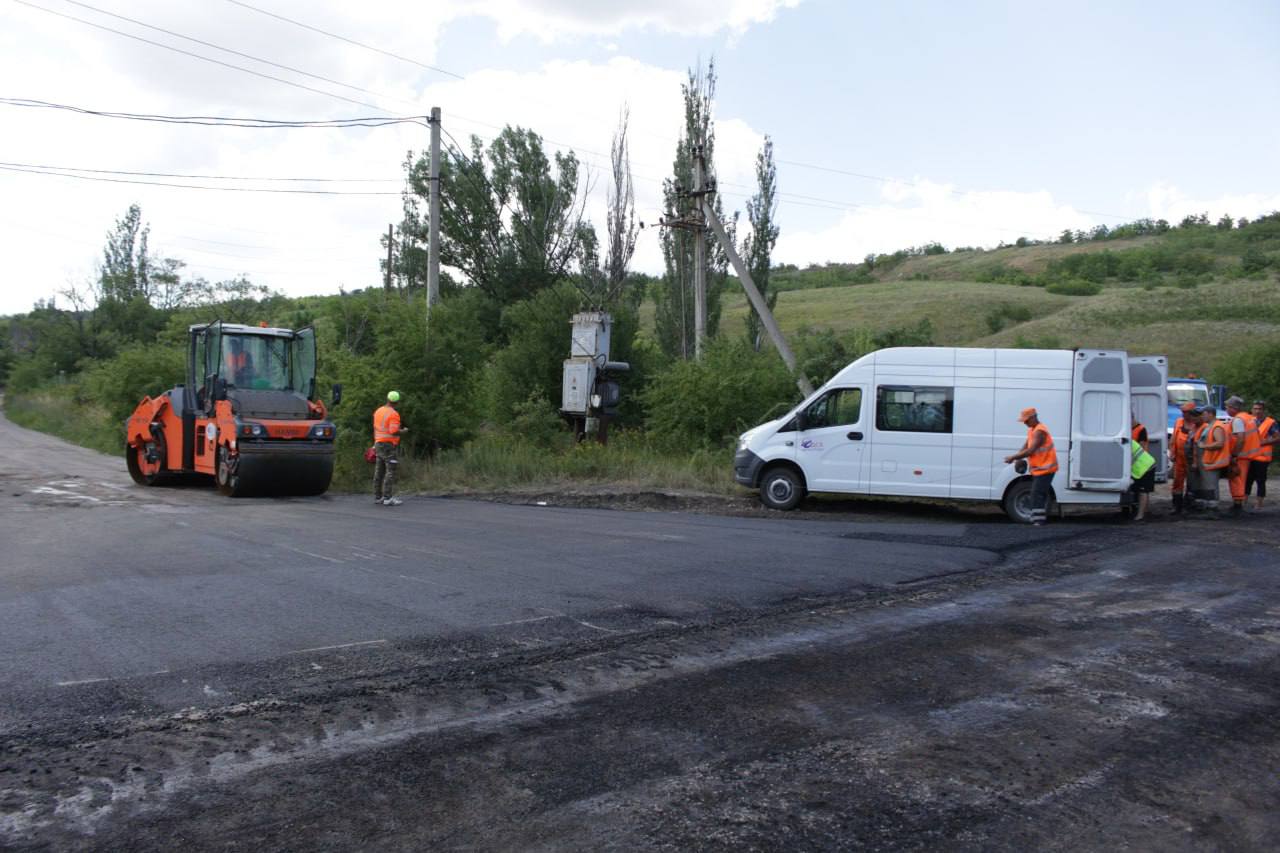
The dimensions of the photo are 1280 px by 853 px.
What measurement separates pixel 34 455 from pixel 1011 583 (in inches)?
1178

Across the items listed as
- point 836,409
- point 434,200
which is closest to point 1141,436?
point 836,409

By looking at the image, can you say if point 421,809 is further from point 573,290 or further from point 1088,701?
point 573,290

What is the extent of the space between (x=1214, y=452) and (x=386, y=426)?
12415 mm

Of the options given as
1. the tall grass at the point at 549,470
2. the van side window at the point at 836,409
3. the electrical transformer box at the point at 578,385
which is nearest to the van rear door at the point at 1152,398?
the van side window at the point at 836,409

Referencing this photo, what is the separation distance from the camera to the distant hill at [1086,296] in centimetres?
4912

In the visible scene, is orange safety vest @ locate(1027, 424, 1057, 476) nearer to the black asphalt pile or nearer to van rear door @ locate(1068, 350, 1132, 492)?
van rear door @ locate(1068, 350, 1132, 492)

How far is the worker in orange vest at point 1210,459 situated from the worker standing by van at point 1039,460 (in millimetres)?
3067

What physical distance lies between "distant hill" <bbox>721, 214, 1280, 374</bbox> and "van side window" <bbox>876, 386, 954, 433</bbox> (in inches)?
679

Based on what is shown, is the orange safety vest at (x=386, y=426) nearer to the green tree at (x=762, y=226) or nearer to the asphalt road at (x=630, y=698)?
the asphalt road at (x=630, y=698)

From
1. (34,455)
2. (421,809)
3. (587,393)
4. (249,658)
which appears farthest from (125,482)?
(421,809)

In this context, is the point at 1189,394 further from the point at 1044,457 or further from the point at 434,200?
the point at 434,200

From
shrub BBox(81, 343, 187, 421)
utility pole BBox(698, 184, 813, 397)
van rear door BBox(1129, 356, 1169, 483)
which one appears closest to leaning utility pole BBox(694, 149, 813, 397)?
utility pole BBox(698, 184, 813, 397)

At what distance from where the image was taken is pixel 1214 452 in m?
14.8

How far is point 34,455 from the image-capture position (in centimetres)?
3036
